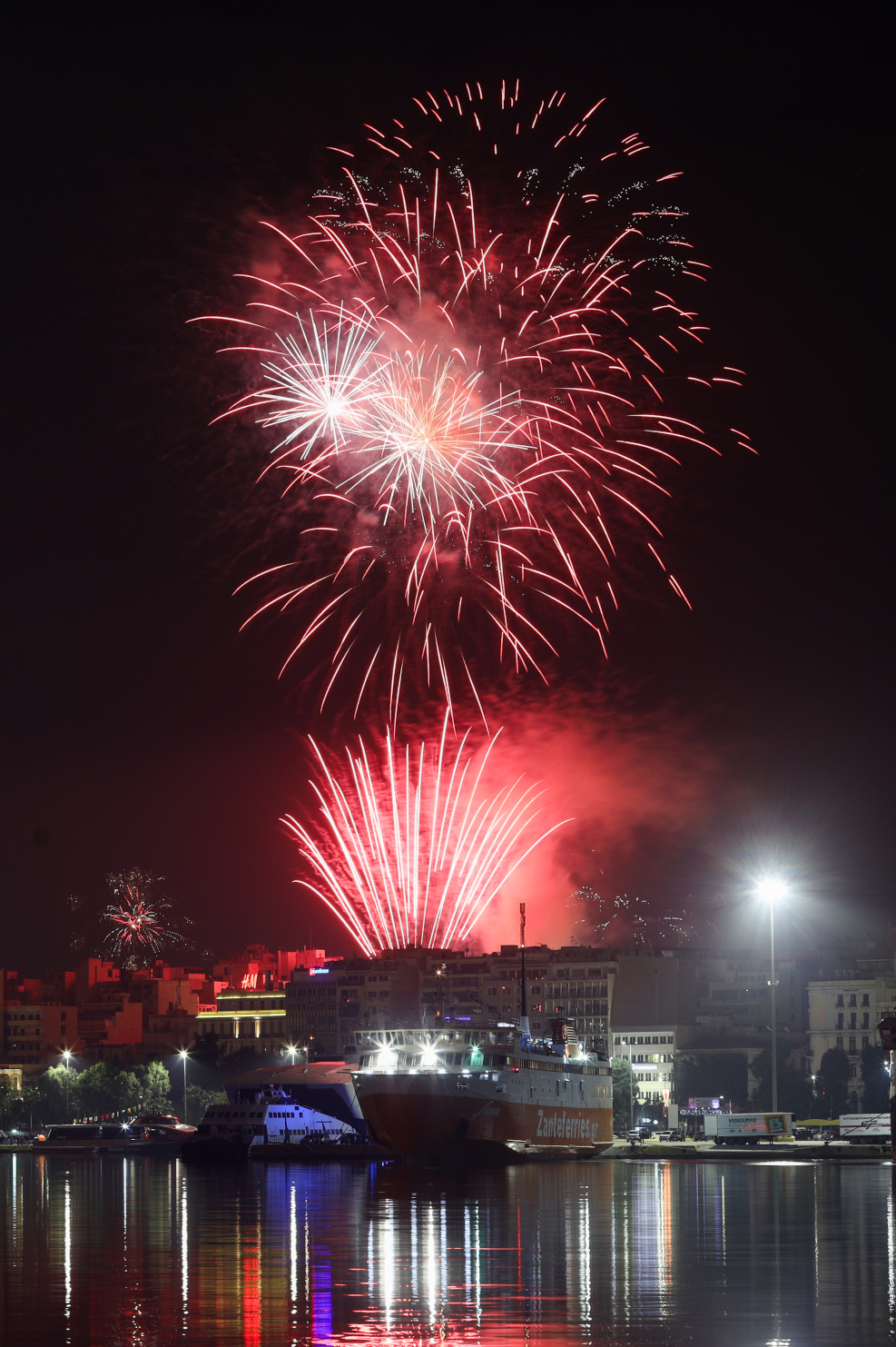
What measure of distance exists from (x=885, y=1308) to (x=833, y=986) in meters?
134

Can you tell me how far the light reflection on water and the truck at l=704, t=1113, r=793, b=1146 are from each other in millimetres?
38105

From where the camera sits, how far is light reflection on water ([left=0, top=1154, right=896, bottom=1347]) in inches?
1025

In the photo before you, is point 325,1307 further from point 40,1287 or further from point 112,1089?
point 112,1089

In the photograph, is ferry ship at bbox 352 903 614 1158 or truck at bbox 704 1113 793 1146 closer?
ferry ship at bbox 352 903 614 1158

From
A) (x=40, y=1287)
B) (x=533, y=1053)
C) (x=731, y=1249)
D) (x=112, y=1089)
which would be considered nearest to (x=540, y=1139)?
(x=533, y=1053)

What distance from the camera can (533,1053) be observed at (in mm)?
97875

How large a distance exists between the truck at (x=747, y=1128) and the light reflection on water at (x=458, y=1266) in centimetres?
3811

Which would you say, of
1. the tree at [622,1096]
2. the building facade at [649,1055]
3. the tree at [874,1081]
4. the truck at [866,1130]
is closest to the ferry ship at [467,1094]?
the truck at [866,1130]

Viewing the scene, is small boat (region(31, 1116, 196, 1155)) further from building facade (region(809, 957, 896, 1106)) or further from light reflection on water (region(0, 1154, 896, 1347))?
light reflection on water (region(0, 1154, 896, 1347))

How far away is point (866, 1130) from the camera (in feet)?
337

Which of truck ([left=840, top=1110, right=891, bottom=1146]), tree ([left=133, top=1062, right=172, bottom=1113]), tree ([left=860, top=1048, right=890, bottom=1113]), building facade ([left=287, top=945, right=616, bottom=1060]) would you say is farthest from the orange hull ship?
tree ([left=133, top=1062, right=172, bottom=1113])

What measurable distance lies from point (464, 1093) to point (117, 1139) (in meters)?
47.9

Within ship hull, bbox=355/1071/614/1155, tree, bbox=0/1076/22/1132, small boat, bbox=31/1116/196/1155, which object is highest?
ship hull, bbox=355/1071/614/1155

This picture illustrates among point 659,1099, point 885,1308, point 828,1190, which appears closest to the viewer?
point 885,1308
